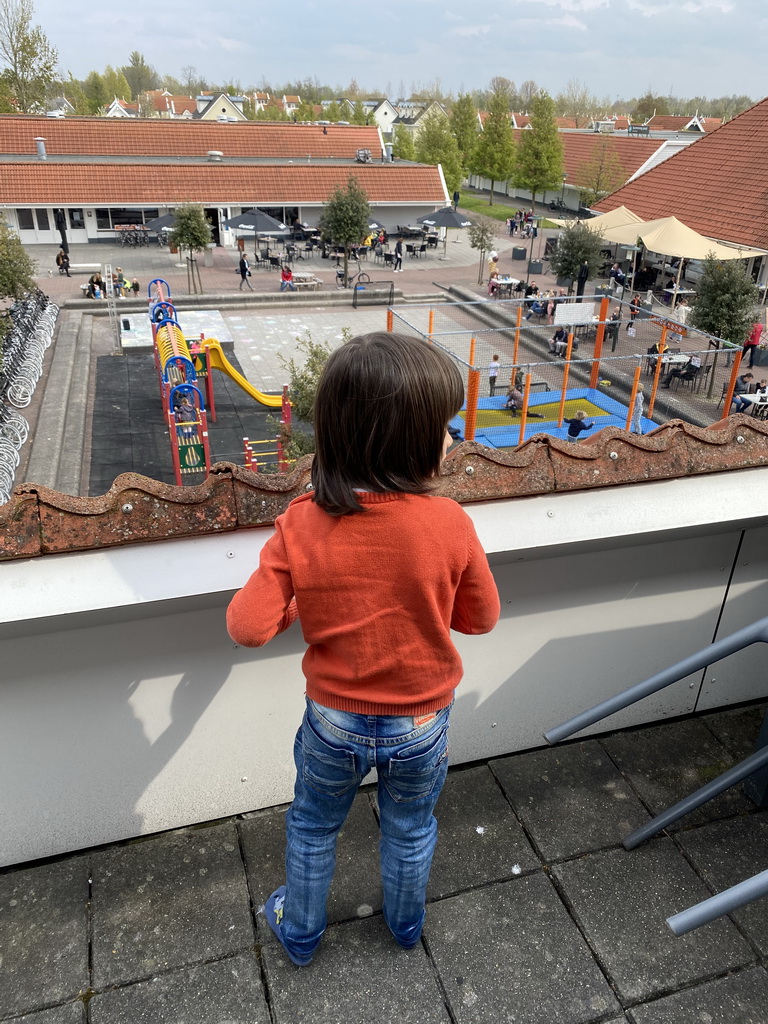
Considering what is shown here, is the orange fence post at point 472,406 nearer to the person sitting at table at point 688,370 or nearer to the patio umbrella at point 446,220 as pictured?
the person sitting at table at point 688,370

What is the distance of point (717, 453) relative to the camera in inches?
99.5

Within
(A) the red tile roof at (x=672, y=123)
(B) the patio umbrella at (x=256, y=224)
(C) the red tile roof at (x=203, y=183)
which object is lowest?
(B) the patio umbrella at (x=256, y=224)

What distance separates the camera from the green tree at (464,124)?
5294cm

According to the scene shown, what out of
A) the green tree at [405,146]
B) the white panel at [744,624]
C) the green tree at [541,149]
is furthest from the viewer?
the green tree at [405,146]

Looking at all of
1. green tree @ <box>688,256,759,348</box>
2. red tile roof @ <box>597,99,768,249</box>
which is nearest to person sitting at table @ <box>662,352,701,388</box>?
green tree @ <box>688,256,759,348</box>

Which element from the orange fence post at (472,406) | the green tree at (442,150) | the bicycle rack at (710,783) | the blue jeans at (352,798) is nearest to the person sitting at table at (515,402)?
the orange fence post at (472,406)

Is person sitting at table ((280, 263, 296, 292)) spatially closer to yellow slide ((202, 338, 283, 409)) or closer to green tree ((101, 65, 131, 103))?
yellow slide ((202, 338, 283, 409))

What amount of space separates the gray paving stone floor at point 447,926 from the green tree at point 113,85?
337 feet

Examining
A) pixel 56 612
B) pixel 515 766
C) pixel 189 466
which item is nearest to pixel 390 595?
pixel 56 612

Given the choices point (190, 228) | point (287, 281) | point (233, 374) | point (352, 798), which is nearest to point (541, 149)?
point (287, 281)

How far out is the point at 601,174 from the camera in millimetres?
36875

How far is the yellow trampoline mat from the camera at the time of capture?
43.1ft

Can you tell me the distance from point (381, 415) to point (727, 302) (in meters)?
15.9

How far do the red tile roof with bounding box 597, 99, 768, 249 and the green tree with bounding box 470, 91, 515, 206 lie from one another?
19.6 meters
